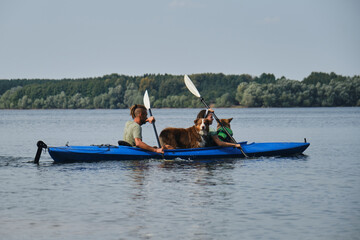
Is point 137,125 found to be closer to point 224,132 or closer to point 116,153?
point 116,153

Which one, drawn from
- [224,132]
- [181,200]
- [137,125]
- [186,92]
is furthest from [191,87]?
[186,92]

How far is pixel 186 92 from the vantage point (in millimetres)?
142750

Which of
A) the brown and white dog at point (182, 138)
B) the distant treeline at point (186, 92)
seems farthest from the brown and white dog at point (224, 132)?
the distant treeline at point (186, 92)

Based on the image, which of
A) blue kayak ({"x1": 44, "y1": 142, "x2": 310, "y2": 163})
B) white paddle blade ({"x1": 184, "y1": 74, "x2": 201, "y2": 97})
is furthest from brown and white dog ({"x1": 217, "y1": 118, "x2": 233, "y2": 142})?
white paddle blade ({"x1": 184, "y1": 74, "x2": 201, "y2": 97})

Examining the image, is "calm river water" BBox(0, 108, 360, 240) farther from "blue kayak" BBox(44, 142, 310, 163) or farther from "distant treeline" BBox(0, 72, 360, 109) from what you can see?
"distant treeline" BBox(0, 72, 360, 109)

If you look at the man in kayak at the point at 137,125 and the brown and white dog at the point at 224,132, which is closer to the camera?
the man in kayak at the point at 137,125

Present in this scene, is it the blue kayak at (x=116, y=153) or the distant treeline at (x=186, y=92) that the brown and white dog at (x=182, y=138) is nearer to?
the blue kayak at (x=116, y=153)

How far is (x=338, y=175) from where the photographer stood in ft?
48.6

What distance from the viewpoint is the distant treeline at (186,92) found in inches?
4294

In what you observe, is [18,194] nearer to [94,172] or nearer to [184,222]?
[94,172]

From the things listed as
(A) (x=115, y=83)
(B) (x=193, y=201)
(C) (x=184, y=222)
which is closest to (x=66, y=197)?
(B) (x=193, y=201)

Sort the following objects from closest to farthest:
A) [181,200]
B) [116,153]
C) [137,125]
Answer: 1. [181,200]
2. [137,125]
3. [116,153]

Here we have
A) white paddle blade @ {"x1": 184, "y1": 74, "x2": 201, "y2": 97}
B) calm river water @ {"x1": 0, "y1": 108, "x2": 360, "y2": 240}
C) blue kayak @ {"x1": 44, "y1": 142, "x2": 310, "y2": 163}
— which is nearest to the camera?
calm river water @ {"x1": 0, "y1": 108, "x2": 360, "y2": 240}

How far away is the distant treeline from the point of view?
109062mm
